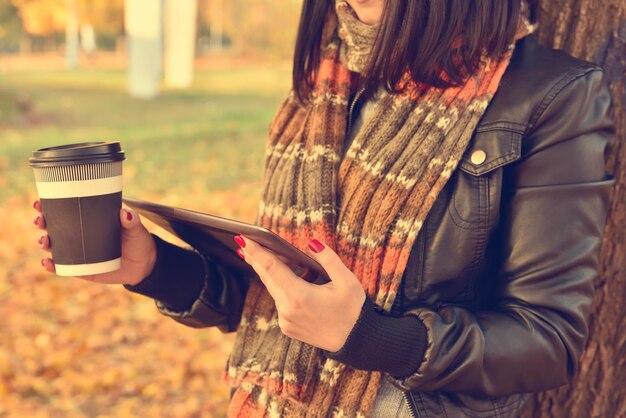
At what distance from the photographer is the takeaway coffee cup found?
4.62 feet

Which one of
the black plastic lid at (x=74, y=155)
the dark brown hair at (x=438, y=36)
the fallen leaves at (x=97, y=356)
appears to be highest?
the dark brown hair at (x=438, y=36)

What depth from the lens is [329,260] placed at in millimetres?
1252

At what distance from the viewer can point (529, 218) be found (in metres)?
1.34

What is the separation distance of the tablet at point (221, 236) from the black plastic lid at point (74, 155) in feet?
0.51

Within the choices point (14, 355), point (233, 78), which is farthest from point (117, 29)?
point (14, 355)

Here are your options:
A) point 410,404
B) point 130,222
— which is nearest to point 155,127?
point 130,222

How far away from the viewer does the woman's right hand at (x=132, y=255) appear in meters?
1.59

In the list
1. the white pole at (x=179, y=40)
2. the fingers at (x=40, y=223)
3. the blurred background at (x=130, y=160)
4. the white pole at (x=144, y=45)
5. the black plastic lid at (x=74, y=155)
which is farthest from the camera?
the white pole at (x=179, y=40)

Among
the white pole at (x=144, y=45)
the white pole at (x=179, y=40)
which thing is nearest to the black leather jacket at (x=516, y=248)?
the white pole at (x=144, y=45)

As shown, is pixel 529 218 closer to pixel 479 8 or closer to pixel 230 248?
pixel 479 8

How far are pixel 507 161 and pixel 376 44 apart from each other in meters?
0.38

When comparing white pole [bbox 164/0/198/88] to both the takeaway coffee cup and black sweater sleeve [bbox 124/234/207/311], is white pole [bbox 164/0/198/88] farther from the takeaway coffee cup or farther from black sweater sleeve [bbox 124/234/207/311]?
the takeaway coffee cup

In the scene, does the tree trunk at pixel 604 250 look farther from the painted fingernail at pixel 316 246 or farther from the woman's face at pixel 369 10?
the painted fingernail at pixel 316 246

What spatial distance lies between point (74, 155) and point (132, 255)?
39 cm
